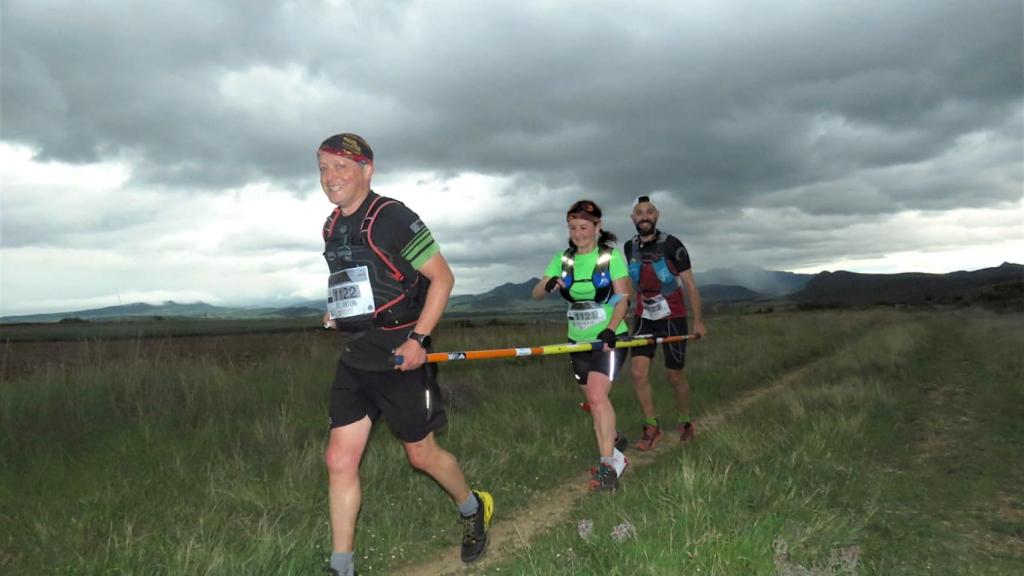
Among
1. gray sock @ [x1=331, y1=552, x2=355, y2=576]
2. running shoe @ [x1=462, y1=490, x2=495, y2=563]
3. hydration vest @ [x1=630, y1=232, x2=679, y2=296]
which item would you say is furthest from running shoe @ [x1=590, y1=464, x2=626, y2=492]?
hydration vest @ [x1=630, y1=232, x2=679, y2=296]

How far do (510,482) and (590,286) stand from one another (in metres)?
1.77

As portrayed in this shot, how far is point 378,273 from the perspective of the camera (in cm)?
350

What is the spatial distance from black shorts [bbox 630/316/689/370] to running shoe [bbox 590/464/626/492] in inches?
82.1

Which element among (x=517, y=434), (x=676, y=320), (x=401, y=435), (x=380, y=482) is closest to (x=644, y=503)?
(x=401, y=435)

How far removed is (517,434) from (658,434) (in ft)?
5.20

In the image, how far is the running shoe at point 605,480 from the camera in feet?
17.3

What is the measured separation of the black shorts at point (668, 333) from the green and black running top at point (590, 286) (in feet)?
5.69

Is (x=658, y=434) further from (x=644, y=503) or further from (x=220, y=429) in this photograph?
(x=220, y=429)

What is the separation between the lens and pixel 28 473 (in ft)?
17.2

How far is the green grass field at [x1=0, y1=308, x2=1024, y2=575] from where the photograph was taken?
362cm

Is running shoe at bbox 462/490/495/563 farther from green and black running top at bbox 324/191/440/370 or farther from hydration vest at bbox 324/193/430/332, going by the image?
hydration vest at bbox 324/193/430/332

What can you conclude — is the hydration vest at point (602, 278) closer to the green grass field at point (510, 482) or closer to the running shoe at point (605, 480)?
the running shoe at point (605, 480)

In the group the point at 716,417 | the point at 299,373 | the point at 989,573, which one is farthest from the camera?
the point at 299,373

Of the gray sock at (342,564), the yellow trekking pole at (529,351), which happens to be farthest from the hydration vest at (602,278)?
the gray sock at (342,564)
